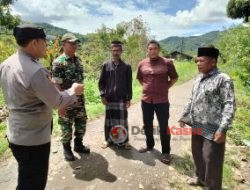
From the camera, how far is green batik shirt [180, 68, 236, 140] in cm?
302

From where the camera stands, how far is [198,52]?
10.6 feet

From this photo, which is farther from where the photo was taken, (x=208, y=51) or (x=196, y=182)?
(x=196, y=182)

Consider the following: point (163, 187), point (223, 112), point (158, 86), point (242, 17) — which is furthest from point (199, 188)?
point (242, 17)

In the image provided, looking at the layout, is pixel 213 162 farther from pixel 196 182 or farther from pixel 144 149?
pixel 144 149

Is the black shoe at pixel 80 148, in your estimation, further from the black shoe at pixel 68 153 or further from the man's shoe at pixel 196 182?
the man's shoe at pixel 196 182

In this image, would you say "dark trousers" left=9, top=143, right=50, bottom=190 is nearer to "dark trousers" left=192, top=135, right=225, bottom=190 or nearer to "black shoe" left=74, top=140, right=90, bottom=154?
"dark trousers" left=192, top=135, right=225, bottom=190

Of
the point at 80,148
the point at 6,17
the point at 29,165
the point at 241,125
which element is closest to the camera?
the point at 29,165

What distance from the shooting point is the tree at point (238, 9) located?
21.0 meters

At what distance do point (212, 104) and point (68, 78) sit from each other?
2315mm

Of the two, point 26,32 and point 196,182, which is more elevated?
point 26,32

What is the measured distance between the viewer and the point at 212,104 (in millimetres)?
3201

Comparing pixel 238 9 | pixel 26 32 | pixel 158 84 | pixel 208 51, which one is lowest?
pixel 158 84

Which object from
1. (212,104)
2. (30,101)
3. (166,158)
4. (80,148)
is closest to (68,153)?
(80,148)

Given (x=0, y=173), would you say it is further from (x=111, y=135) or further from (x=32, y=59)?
(x=32, y=59)
